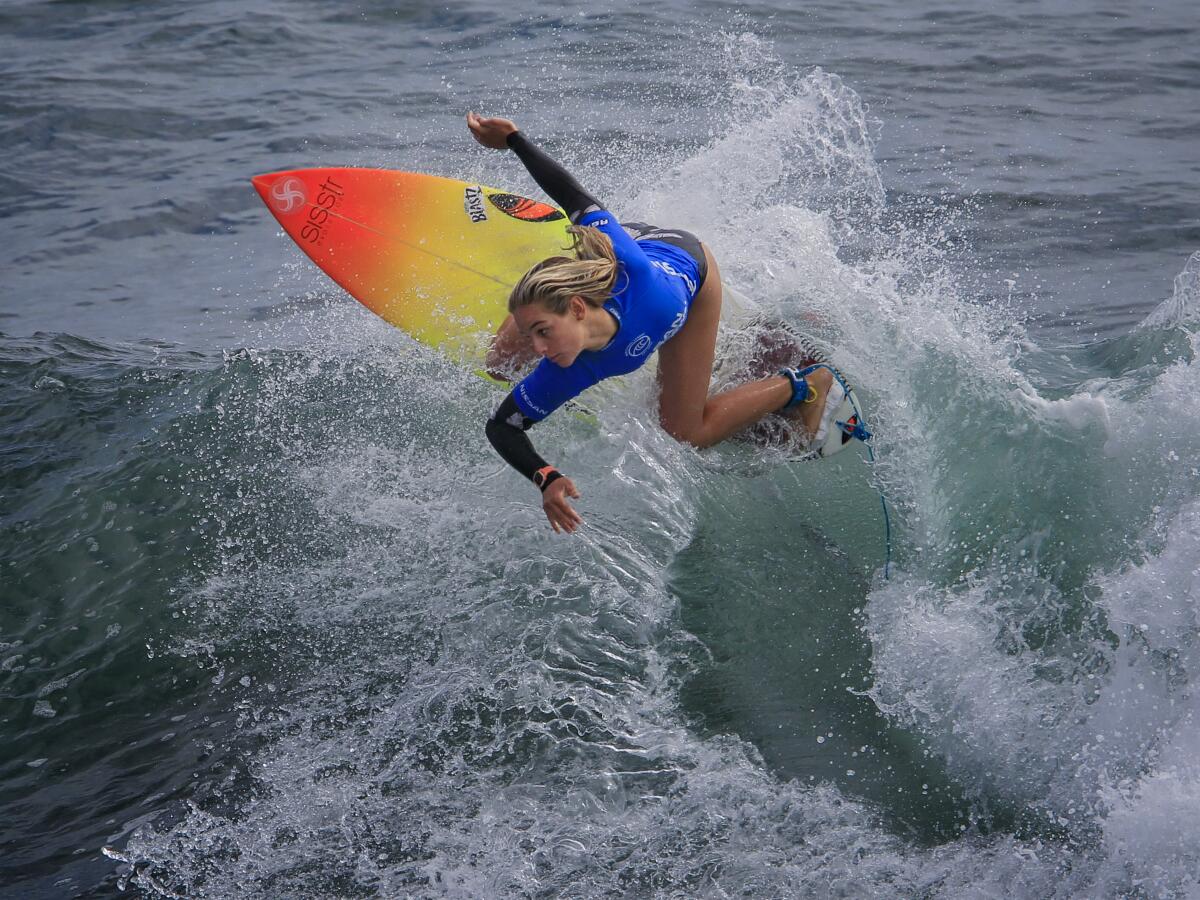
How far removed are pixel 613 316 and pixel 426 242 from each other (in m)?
2.11

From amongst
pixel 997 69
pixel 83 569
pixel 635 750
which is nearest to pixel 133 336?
pixel 83 569

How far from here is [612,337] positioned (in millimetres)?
4391

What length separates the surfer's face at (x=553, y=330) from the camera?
414 centimetres

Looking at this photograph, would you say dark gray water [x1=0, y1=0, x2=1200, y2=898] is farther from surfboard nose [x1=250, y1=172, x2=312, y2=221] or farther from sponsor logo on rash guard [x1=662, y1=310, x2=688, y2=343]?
surfboard nose [x1=250, y1=172, x2=312, y2=221]

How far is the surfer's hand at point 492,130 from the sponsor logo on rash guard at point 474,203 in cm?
92

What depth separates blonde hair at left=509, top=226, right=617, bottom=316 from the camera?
13.5 feet

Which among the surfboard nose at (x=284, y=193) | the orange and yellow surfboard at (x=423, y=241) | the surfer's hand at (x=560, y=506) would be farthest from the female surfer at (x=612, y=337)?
the surfboard nose at (x=284, y=193)

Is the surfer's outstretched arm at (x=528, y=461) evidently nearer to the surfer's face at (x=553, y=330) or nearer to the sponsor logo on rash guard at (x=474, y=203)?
the surfer's face at (x=553, y=330)

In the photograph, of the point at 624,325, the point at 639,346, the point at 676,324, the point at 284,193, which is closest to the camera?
the point at 624,325

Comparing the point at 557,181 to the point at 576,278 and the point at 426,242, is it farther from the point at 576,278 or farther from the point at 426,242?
the point at 426,242

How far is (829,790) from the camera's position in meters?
3.91

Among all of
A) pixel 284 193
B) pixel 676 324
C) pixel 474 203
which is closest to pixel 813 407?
pixel 676 324

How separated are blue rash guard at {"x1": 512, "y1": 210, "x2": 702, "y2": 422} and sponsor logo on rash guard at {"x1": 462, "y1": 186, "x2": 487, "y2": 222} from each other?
1.52 metres

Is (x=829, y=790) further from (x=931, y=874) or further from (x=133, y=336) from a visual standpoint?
(x=133, y=336)
